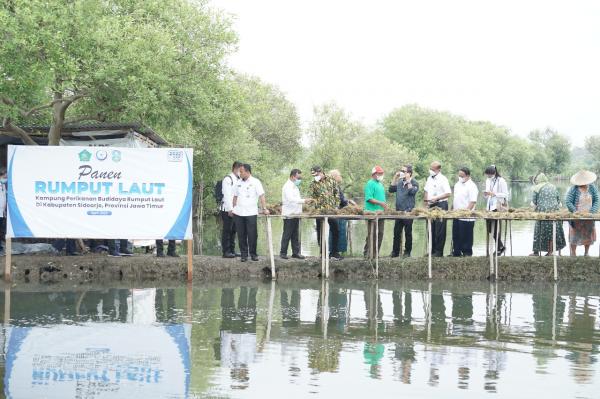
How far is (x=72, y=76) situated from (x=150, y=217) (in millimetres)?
3125

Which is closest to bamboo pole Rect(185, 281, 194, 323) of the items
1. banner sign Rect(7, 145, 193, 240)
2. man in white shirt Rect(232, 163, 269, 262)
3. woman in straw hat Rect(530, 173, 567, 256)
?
banner sign Rect(7, 145, 193, 240)

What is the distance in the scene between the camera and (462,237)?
18453 mm

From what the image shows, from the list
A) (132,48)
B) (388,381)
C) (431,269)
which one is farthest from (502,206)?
(388,381)

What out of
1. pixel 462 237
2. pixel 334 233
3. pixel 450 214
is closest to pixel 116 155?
pixel 334 233

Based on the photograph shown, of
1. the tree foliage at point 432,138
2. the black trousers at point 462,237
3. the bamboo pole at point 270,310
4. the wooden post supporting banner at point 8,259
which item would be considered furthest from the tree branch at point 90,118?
the tree foliage at point 432,138

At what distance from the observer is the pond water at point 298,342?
904 centimetres

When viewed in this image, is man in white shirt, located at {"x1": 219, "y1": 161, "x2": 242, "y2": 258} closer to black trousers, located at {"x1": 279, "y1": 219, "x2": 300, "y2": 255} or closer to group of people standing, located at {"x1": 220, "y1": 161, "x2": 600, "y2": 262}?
group of people standing, located at {"x1": 220, "y1": 161, "x2": 600, "y2": 262}

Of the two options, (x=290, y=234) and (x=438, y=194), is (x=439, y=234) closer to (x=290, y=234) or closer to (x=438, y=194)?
(x=438, y=194)

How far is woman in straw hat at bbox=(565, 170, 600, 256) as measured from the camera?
1836 centimetres

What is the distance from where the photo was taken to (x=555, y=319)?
527 inches

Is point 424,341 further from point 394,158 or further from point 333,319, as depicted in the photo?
point 394,158

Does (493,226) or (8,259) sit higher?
(493,226)

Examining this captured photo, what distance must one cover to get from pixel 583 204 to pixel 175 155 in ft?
28.9

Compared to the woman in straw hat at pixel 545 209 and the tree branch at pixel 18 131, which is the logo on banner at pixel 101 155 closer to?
the tree branch at pixel 18 131
